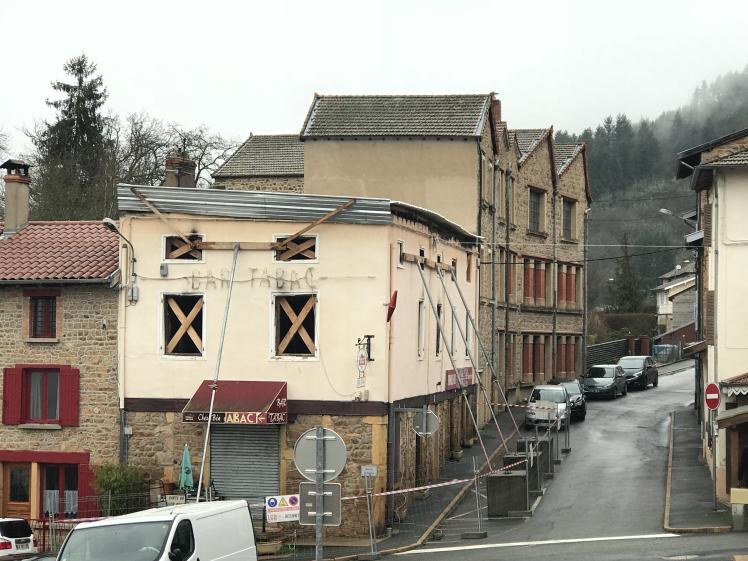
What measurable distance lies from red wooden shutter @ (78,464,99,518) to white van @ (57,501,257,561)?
1190 centimetres

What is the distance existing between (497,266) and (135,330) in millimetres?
21177

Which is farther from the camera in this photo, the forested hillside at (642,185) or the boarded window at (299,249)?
the forested hillside at (642,185)

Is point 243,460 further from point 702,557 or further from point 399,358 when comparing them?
point 702,557

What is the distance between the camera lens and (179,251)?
94.3ft

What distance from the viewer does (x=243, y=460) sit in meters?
28.2

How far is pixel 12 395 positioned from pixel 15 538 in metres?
4.96

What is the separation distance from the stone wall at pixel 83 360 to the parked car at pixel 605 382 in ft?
92.1

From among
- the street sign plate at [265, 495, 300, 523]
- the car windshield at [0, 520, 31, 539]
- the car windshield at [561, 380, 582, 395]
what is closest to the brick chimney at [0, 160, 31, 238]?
the car windshield at [0, 520, 31, 539]

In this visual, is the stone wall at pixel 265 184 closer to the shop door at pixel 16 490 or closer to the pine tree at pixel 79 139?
the pine tree at pixel 79 139

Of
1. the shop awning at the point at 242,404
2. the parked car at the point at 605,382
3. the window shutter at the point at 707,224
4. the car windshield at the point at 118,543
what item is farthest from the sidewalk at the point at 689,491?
the car windshield at the point at 118,543

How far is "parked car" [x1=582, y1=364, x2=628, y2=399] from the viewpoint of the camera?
173 ft

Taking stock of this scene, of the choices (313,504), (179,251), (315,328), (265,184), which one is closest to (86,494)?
(179,251)

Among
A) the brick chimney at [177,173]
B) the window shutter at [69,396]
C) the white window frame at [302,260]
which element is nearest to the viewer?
the white window frame at [302,260]

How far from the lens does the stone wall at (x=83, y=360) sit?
2923 cm
